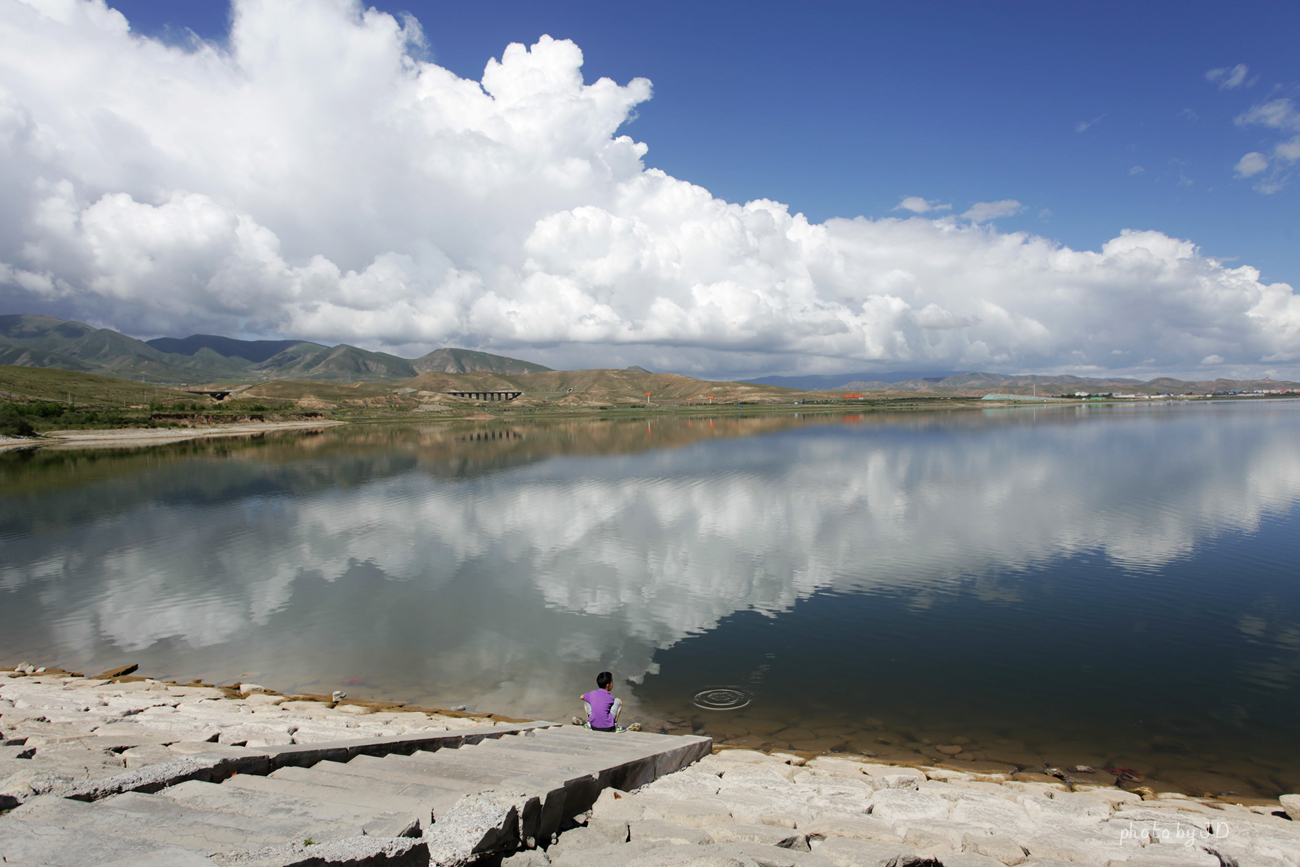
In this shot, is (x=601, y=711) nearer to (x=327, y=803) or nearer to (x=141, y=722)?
(x=327, y=803)

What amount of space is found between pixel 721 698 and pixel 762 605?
6.08 m

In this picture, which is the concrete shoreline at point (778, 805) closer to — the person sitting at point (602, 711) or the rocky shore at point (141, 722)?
the rocky shore at point (141, 722)

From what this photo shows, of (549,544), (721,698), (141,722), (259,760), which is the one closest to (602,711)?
(721,698)

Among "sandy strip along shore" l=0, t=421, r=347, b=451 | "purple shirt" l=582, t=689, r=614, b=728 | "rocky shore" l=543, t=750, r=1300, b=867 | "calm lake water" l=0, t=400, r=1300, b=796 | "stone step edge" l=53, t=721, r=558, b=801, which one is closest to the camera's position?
"rocky shore" l=543, t=750, r=1300, b=867

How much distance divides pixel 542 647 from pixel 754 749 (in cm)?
694

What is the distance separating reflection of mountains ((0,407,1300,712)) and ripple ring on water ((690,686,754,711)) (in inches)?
78.1

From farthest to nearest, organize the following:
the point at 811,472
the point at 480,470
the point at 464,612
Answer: the point at 480,470, the point at 811,472, the point at 464,612

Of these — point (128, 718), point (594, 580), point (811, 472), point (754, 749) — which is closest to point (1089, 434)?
point (811, 472)

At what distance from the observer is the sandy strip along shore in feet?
306

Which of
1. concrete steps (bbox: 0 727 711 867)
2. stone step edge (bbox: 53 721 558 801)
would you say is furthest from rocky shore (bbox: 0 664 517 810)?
concrete steps (bbox: 0 727 711 867)

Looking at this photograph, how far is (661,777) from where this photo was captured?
870 centimetres

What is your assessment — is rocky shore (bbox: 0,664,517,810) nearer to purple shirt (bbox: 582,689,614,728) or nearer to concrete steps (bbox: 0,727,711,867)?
concrete steps (bbox: 0,727,711,867)

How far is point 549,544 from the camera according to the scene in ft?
91.9

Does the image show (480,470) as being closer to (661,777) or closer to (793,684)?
(793,684)
